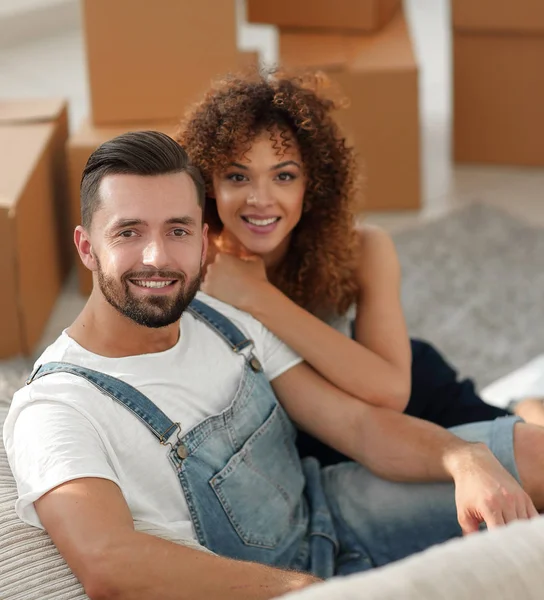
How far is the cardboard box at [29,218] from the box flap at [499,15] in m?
1.23

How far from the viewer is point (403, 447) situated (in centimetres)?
150

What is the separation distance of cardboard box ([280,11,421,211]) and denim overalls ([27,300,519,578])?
Answer: 5.32ft

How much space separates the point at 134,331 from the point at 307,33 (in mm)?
2103

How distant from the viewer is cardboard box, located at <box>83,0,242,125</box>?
269 cm

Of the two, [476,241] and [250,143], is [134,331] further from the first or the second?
[476,241]

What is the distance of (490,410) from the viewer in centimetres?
180

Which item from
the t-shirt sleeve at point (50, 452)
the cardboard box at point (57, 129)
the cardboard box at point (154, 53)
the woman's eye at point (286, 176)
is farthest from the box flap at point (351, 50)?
the t-shirt sleeve at point (50, 452)

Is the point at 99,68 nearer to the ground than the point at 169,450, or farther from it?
farther from it

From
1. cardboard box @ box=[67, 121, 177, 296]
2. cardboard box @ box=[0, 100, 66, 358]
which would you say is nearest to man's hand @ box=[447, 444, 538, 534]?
cardboard box @ box=[0, 100, 66, 358]

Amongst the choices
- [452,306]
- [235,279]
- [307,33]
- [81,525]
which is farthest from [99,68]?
[81,525]

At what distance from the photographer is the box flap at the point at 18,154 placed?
246cm

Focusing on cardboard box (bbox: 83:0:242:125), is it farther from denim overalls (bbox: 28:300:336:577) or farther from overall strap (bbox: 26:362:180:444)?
overall strap (bbox: 26:362:180:444)

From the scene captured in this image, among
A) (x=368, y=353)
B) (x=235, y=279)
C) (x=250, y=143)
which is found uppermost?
(x=250, y=143)

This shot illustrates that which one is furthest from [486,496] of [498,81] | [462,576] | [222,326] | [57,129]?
[498,81]
